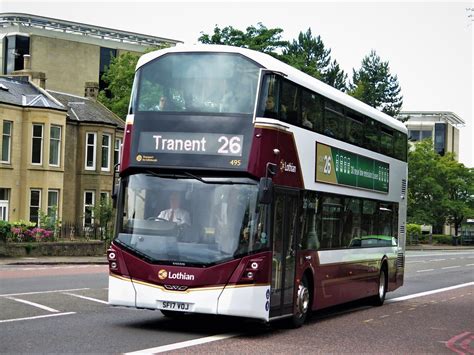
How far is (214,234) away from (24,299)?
19.5 feet

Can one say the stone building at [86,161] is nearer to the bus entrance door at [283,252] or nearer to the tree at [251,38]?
the tree at [251,38]

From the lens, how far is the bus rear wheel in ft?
49.3

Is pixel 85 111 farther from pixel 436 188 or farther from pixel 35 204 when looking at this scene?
pixel 436 188

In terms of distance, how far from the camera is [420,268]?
43812mm

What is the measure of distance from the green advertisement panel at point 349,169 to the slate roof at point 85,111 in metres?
35.2

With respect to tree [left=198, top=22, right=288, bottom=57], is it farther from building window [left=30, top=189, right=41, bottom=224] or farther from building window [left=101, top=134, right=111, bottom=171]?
building window [left=30, top=189, right=41, bottom=224]

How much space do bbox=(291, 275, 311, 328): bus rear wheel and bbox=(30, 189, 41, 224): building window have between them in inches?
1396

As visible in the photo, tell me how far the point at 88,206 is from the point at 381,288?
34.3 metres

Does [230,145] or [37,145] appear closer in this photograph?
[230,145]

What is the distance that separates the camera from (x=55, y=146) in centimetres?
5050

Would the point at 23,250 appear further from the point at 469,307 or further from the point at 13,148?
the point at 469,307

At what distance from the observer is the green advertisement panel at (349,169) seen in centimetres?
1636

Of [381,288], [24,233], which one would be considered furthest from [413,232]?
[381,288]

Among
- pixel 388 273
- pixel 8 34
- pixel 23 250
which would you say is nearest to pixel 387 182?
pixel 388 273
